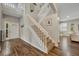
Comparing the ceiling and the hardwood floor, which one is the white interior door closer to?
the hardwood floor

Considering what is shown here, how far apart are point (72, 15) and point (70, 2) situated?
0.24 metres

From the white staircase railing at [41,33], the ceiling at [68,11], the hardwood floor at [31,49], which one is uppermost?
the ceiling at [68,11]

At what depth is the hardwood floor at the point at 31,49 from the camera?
1.95 meters

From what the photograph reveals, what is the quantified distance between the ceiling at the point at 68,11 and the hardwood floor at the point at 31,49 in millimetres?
369

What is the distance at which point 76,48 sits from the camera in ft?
6.38

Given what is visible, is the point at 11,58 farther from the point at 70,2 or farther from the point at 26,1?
the point at 70,2

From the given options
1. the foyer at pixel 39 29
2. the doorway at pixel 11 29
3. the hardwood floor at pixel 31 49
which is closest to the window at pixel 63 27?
the foyer at pixel 39 29

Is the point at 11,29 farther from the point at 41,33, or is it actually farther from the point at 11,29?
the point at 41,33

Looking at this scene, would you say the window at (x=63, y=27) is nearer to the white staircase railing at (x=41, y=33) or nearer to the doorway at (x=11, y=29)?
the white staircase railing at (x=41, y=33)

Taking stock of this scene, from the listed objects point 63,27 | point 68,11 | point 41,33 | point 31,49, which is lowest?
point 31,49

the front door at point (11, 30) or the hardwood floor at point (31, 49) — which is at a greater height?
the front door at point (11, 30)

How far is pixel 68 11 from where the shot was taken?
196 centimetres

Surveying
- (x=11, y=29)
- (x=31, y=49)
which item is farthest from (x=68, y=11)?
(x=11, y=29)

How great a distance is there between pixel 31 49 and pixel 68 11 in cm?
93
